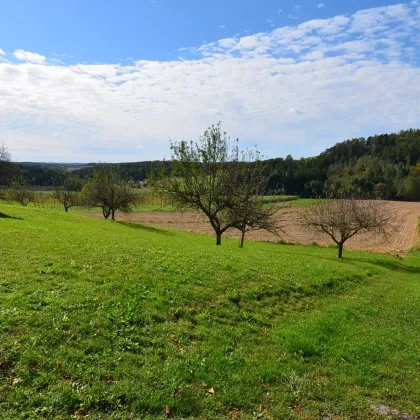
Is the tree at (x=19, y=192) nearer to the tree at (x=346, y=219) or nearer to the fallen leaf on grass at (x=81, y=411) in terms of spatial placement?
the tree at (x=346, y=219)

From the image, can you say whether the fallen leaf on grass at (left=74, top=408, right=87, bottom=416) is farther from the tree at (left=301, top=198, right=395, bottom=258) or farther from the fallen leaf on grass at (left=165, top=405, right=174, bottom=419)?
the tree at (left=301, top=198, right=395, bottom=258)

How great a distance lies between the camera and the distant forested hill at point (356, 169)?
128 m

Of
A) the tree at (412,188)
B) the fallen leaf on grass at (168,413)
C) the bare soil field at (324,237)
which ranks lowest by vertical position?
the bare soil field at (324,237)

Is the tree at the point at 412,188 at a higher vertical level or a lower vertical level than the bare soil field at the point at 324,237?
higher

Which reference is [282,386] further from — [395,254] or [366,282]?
→ [395,254]

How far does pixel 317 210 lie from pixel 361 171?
130979mm

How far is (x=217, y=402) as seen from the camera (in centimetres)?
604

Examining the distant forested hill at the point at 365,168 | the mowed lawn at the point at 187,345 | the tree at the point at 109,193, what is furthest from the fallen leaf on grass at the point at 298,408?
the distant forested hill at the point at 365,168

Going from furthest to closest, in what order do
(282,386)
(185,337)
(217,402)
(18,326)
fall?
(185,337) < (18,326) < (282,386) < (217,402)

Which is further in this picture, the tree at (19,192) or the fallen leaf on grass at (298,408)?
the tree at (19,192)

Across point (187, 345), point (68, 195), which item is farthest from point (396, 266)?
point (68, 195)

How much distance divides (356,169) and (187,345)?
550ft

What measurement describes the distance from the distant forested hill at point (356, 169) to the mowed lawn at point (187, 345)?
95.6 m

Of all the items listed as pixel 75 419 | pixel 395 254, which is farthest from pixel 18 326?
pixel 395 254
